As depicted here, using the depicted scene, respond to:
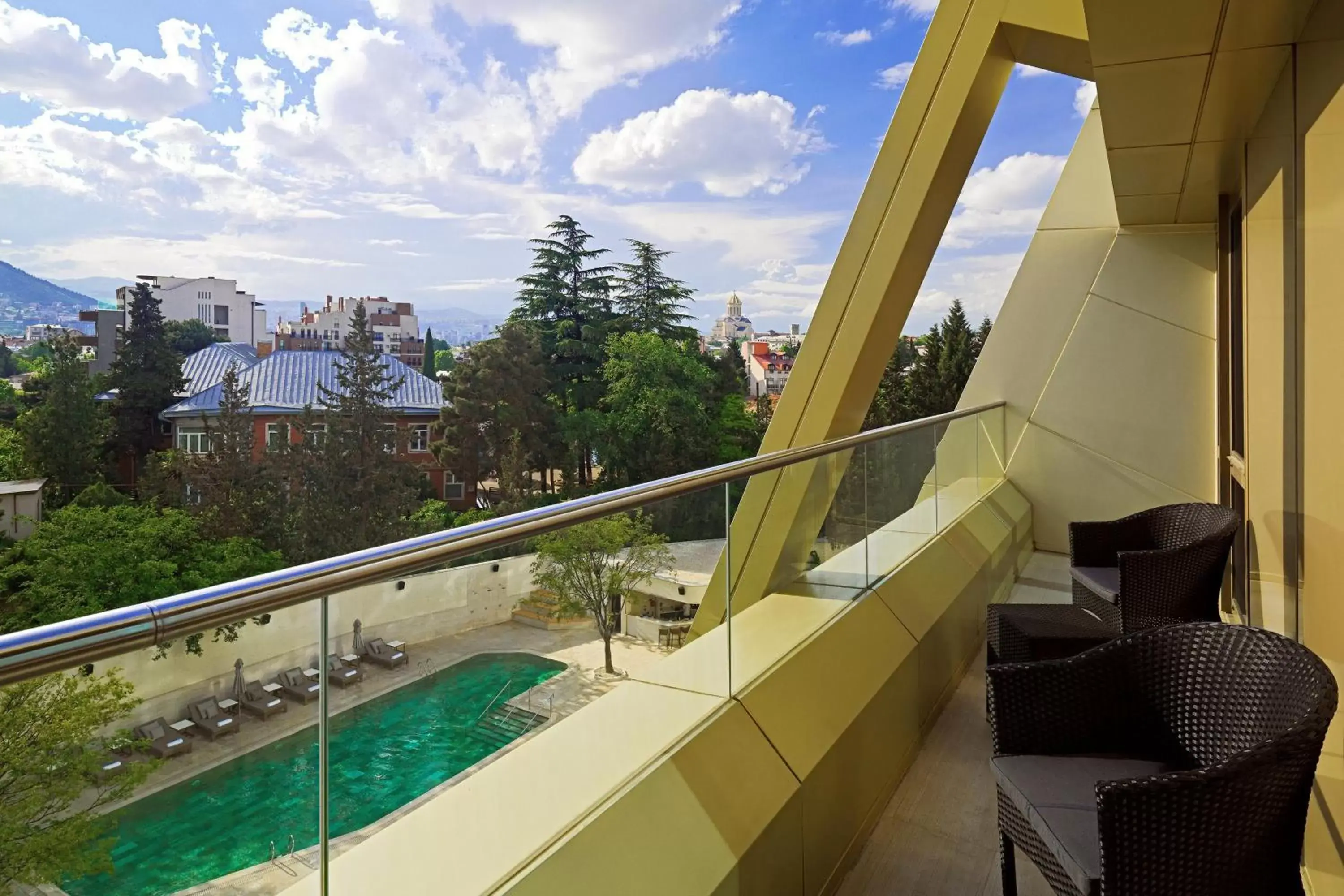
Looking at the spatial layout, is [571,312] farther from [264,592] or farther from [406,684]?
[264,592]

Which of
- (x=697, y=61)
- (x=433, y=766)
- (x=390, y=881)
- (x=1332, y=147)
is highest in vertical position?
(x=697, y=61)

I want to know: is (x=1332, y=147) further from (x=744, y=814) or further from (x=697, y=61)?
(x=697, y=61)

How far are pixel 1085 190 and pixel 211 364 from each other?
5852 cm

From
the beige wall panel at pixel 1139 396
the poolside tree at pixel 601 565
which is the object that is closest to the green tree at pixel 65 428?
the beige wall panel at pixel 1139 396

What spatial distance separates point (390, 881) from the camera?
4.25 ft

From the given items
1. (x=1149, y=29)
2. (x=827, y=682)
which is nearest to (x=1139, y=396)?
(x=1149, y=29)

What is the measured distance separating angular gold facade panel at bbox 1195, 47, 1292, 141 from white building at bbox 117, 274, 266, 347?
62.8 meters

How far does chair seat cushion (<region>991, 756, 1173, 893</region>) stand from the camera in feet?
5.34

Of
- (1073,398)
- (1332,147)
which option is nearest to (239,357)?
(1073,398)

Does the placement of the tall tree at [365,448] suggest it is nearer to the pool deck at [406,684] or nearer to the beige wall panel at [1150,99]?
the beige wall panel at [1150,99]

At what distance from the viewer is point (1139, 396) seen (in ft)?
24.0

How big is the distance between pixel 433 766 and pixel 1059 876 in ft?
4.25

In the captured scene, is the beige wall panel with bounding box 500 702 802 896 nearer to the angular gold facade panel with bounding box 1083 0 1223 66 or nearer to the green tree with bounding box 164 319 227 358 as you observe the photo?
the angular gold facade panel with bounding box 1083 0 1223 66

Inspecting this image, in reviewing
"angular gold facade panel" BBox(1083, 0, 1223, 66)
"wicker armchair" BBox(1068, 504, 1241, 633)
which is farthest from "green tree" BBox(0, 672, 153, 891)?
"wicker armchair" BBox(1068, 504, 1241, 633)
